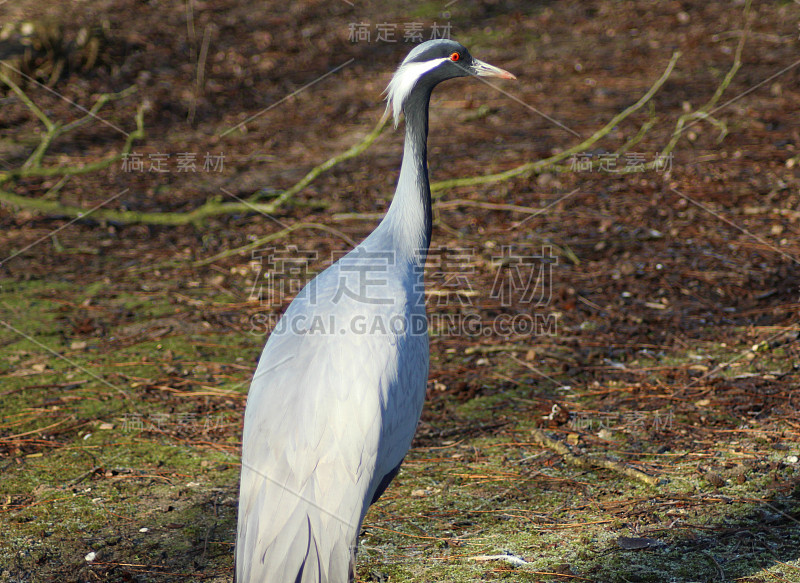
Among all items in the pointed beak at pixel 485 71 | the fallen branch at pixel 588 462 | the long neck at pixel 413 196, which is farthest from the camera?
the pointed beak at pixel 485 71

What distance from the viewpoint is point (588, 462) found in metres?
4.25

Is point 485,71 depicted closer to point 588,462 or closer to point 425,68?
point 425,68

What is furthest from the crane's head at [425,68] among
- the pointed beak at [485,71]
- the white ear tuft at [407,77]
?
the pointed beak at [485,71]

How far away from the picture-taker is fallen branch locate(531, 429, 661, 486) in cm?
404

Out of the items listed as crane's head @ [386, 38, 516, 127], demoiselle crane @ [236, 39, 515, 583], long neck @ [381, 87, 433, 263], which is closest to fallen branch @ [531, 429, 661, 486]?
demoiselle crane @ [236, 39, 515, 583]

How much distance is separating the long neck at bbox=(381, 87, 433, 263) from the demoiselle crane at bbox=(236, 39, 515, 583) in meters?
0.14

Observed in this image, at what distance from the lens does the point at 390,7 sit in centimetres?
1529

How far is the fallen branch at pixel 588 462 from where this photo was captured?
404cm

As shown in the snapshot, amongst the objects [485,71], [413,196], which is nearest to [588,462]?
[413,196]

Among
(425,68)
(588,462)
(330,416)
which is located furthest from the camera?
(588,462)

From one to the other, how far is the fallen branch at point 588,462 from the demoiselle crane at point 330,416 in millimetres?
1253

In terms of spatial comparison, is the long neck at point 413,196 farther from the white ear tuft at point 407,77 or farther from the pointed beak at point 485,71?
the pointed beak at point 485,71

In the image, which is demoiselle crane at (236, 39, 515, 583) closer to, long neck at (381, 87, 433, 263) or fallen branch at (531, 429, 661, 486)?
long neck at (381, 87, 433, 263)

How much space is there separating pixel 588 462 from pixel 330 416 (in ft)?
6.05
